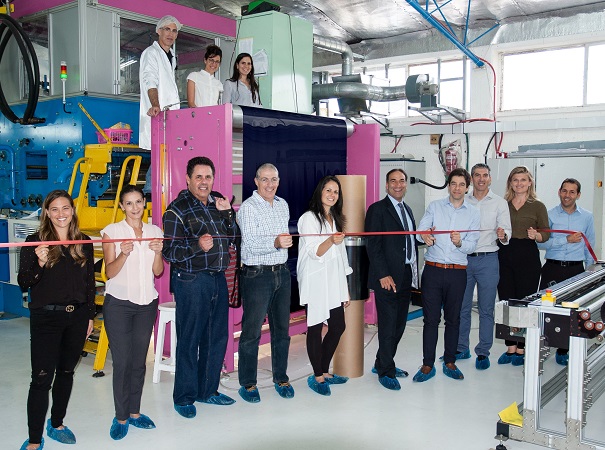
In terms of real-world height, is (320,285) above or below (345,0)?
below

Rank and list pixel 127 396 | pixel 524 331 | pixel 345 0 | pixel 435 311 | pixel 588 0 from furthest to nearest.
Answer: pixel 345 0, pixel 588 0, pixel 435 311, pixel 127 396, pixel 524 331

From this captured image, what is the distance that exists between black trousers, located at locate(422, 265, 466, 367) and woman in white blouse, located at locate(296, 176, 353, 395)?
25.7 inches

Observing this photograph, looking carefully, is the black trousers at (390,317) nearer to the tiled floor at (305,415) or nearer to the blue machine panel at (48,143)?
the tiled floor at (305,415)

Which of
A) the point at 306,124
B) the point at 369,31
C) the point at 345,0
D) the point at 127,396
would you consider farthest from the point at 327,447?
the point at 369,31

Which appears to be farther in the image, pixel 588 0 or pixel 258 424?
pixel 588 0

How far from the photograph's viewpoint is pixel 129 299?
11.6 ft

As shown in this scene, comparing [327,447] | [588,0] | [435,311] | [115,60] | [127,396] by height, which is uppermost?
[588,0]

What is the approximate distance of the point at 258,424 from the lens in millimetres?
3891

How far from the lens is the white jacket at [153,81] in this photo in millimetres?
5172

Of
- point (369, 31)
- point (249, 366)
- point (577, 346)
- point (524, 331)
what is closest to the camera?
point (577, 346)

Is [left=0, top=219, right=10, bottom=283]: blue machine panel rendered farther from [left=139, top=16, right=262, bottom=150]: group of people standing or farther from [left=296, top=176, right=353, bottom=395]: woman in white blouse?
[left=296, top=176, right=353, bottom=395]: woman in white blouse

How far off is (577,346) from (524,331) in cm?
30

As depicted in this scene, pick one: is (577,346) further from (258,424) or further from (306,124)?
(306,124)

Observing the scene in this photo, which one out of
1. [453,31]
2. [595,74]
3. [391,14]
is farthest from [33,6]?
[595,74]
